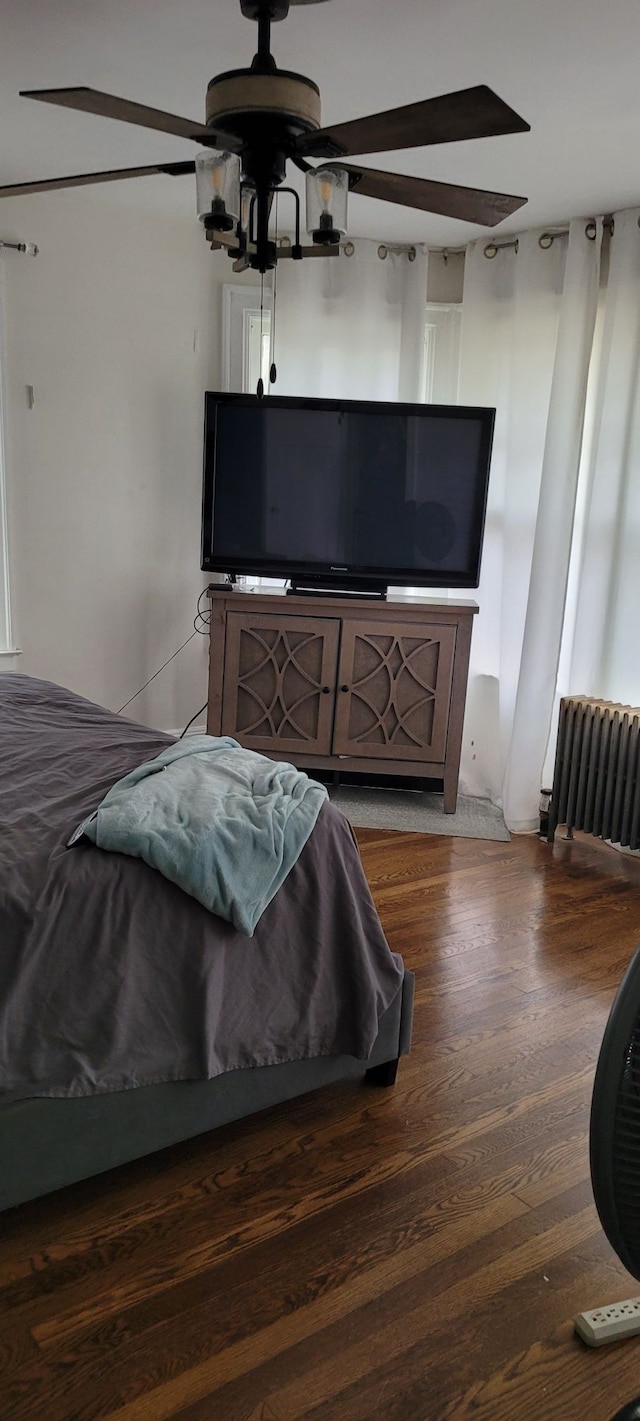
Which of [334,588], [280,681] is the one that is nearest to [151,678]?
[280,681]

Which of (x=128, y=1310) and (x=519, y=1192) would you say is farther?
(x=519, y=1192)

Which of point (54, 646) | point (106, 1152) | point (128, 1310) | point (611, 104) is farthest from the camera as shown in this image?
point (54, 646)

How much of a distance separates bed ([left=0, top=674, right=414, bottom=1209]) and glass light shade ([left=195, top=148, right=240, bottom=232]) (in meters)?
1.16

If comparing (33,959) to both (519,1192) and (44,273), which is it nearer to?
(519,1192)

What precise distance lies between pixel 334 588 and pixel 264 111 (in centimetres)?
243

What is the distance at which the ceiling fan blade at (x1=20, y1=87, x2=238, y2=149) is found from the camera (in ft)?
5.44

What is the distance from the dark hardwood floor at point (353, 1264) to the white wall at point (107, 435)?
245 cm


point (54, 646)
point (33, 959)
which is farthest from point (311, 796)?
point (54, 646)

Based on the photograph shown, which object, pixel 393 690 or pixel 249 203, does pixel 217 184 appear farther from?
pixel 393 690

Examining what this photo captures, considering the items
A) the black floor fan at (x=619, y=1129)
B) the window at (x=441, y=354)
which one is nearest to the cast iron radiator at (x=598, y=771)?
the window at (x=441, y=354)

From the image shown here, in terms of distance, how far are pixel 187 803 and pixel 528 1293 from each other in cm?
101

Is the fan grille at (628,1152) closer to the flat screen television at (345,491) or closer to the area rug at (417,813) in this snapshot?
the area rug at (417,813)

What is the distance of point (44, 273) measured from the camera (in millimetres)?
3824

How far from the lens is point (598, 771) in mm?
3543
